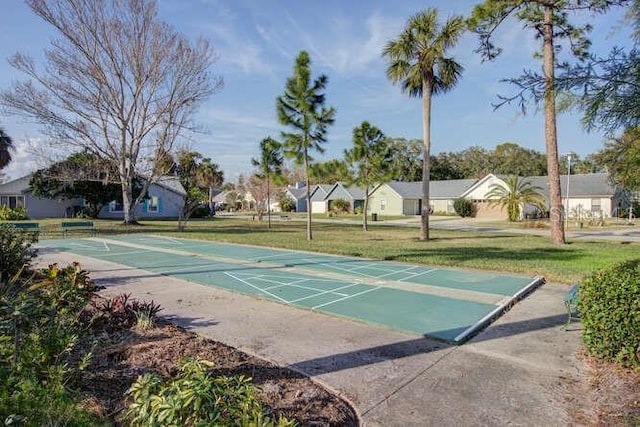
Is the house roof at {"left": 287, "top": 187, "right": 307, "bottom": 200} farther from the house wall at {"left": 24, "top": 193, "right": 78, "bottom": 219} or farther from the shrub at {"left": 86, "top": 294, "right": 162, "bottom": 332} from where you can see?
the shrub at {"left": 86, "top": 294, "right": 162, "bottom": 332}

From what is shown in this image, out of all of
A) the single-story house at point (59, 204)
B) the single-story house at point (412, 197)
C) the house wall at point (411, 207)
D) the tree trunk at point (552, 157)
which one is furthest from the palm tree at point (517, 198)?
the single-story house at point (59, 204)

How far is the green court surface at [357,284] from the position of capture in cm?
659

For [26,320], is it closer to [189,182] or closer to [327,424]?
[327,424]

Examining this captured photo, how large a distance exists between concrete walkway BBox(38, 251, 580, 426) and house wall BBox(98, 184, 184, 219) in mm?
37052

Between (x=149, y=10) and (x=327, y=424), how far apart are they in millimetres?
28808

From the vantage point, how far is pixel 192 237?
20.4 m

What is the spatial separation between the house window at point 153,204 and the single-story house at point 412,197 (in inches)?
1057

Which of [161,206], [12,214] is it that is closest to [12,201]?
[12,214]

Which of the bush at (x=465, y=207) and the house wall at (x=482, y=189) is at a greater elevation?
the house wall at (x=482, y=189)

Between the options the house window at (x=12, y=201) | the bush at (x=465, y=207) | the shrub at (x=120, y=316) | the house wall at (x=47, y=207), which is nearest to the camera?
the shrub at (x=120, y=316)

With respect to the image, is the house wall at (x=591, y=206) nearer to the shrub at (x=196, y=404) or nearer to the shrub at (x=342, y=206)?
the shrub at (x=342, y=206)

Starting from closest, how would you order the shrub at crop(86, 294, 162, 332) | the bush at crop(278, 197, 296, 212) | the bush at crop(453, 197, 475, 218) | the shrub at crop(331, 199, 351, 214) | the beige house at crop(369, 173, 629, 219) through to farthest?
the shrub at crop(86, 294, 162, 332) < the beige house at crop(369, 173, 629, 219) < the bush at crop(453, 197, 475, 218) < the shrub at crop(331, 199, 351, 214) < the bush at crop(278, 197, 296, 212)

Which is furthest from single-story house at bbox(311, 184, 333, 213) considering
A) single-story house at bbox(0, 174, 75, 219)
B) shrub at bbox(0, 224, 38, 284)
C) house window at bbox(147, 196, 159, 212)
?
shrub at bbox(0, 224, 38, 284)

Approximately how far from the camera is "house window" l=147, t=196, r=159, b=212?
142 feet
